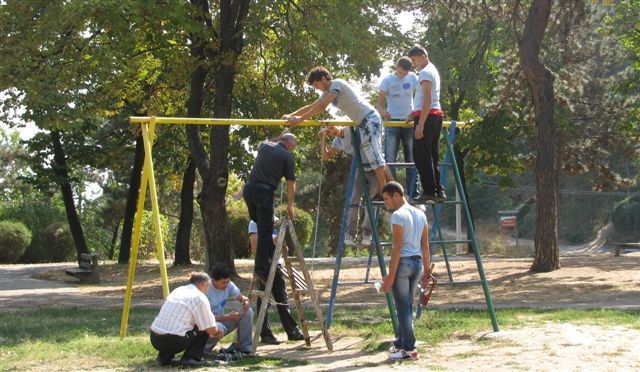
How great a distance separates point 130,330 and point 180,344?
3092mm

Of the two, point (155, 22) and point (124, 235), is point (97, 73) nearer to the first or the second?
point (155, 22)

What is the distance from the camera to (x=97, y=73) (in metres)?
16.6

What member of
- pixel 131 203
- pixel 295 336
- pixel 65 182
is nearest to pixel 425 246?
pixel 295 336

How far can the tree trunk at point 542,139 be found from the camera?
19.0 m

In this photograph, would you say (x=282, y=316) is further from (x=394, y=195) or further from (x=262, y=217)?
(x=394, y=195)

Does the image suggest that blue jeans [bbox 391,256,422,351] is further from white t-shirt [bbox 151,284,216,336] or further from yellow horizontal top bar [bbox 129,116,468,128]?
yellow horizontal top bar [bbox 129,116,468,128]

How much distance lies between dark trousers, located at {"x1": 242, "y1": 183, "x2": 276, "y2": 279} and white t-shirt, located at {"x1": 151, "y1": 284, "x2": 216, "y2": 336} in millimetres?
1405

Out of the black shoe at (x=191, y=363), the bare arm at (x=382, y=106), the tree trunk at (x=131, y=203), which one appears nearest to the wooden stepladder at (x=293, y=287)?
the black shoe at (x=191, y=363)

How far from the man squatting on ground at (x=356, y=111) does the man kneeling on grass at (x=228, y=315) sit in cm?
178

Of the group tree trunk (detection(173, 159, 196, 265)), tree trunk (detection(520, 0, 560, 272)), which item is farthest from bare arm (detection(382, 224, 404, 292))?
tree trunk (detection(173, 159, 196, 265))

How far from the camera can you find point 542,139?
19.3m

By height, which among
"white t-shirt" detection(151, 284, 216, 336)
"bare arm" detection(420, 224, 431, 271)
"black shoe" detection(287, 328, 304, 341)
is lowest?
"black shoe" detection(287, 328, 304, 341)

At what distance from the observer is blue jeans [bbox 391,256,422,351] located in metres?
8.83

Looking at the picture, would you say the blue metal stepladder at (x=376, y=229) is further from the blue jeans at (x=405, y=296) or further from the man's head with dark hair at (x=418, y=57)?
the man's head with dark hair at (x=418, y=57)
